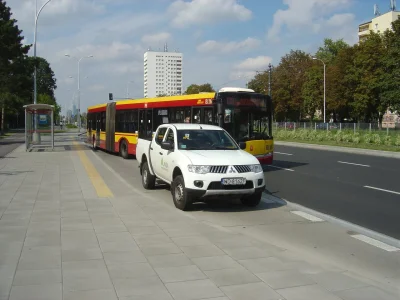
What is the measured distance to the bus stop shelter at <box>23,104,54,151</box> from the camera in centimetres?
2620

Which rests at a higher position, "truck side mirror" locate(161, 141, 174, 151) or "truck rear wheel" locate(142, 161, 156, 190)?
"truck side mirror" locate(161, 141, 174, 151)

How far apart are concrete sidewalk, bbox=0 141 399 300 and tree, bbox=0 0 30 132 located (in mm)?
34095

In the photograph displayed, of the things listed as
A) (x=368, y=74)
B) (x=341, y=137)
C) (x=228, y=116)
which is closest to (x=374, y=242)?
(x=228, y=116)

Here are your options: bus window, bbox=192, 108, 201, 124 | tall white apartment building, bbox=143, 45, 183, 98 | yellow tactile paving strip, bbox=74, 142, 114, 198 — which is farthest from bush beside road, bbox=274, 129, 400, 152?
tall white apartment building, bbox=143, 45, 183, 98

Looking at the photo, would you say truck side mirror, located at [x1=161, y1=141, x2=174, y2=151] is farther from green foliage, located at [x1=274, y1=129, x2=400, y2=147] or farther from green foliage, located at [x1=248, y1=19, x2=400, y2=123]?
green foliage, located at [x1=248, y1=19, x2=400, y2=123]

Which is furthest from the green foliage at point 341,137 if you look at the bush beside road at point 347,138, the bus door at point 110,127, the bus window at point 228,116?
the bus window at point 228,116

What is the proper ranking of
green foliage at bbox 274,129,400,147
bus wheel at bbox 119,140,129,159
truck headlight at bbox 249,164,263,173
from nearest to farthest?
1. truck headlight at bbox 249,164,263,173
2. bus wheel at bbox 119,140,129,159
3. green foliage at bbox 274,129,400,147

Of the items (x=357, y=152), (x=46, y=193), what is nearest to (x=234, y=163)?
(x=46, y=193)

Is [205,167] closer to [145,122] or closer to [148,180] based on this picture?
[148,180]

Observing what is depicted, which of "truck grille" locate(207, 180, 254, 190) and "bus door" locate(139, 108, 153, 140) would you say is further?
"bus door" locate(139, 108, 153, 140)

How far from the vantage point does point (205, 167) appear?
341 inches

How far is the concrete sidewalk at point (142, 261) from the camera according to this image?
462cm

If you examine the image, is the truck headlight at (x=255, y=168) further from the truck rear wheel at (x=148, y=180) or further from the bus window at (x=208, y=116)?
the bus window at (x=208, y=116)

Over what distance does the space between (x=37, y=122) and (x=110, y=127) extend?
8870 millimetres
